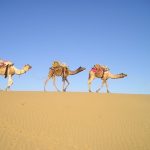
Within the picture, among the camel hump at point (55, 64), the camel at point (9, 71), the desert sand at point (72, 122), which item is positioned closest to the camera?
the desert sand at point (72, 122)

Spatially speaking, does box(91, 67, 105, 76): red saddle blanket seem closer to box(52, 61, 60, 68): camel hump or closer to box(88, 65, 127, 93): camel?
box(88, 65, 127, 93): camel

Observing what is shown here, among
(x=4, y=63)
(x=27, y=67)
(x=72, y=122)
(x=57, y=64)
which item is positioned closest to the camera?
(x=72, y=122)

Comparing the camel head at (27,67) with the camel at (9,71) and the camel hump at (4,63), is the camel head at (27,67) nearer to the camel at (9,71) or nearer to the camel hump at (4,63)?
the camel at (9,71)

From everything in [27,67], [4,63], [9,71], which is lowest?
[9,71]

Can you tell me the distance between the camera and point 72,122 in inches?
581

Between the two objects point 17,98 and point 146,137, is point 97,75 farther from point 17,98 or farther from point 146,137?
point 146,137

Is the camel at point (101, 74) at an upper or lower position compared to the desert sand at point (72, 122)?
upper

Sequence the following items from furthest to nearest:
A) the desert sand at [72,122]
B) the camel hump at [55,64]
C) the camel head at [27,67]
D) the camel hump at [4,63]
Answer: the camel head at [27,67]
the camel hump at [55,64]
the camel hump at [4,63]
the desert sand at [72,122]

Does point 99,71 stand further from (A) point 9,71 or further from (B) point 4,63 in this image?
(B) point 4,63

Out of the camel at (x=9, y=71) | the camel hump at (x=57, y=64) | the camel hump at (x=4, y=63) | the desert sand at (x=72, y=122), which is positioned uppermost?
the camel hump at (x=57, y=64)

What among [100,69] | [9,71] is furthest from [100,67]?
[9,71]

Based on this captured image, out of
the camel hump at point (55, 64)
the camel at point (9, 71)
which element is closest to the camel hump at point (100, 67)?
the camel hump at point (55, 64)

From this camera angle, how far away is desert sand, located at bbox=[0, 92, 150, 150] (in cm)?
1275

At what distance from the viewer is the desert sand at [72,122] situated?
12.8m
